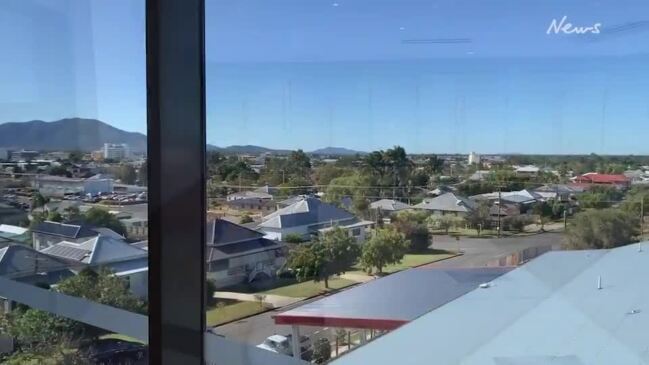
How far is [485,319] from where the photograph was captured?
5.24 feet

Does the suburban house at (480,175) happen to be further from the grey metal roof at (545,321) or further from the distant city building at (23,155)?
the distant city building at (23,155)

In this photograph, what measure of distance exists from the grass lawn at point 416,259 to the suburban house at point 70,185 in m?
1.00

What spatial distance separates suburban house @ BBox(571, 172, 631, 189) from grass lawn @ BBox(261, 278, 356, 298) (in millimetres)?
746

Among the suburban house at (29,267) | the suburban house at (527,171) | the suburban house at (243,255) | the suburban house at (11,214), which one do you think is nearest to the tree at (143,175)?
the suburban house at (243,255)

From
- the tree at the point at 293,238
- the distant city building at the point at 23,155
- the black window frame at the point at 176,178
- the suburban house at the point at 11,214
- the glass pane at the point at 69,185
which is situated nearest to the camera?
the black window frame at the point at 176,178

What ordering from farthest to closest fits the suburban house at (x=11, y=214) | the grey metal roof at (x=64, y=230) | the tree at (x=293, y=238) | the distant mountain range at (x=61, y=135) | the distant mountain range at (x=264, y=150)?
1. the suburban house at (x=11, y=214)
2. the grey metal roof at (x=64, y=230)
3. the distant mountain range at (x=61, y=135)
4. the tree at (x=293, y=238)
5. the distant mountain range at (x=264, y=150)

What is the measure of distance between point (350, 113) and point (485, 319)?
728mm

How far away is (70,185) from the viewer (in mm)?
2203

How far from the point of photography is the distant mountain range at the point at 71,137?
74.2 inches

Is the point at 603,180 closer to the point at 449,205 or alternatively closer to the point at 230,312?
the point at 449,205

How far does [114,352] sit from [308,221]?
0.96 m

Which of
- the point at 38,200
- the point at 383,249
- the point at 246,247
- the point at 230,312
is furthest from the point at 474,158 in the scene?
the point at 38,200

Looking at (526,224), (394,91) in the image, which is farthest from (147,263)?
(526,224)

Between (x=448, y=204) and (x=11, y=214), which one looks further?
(x=11, y=214)
